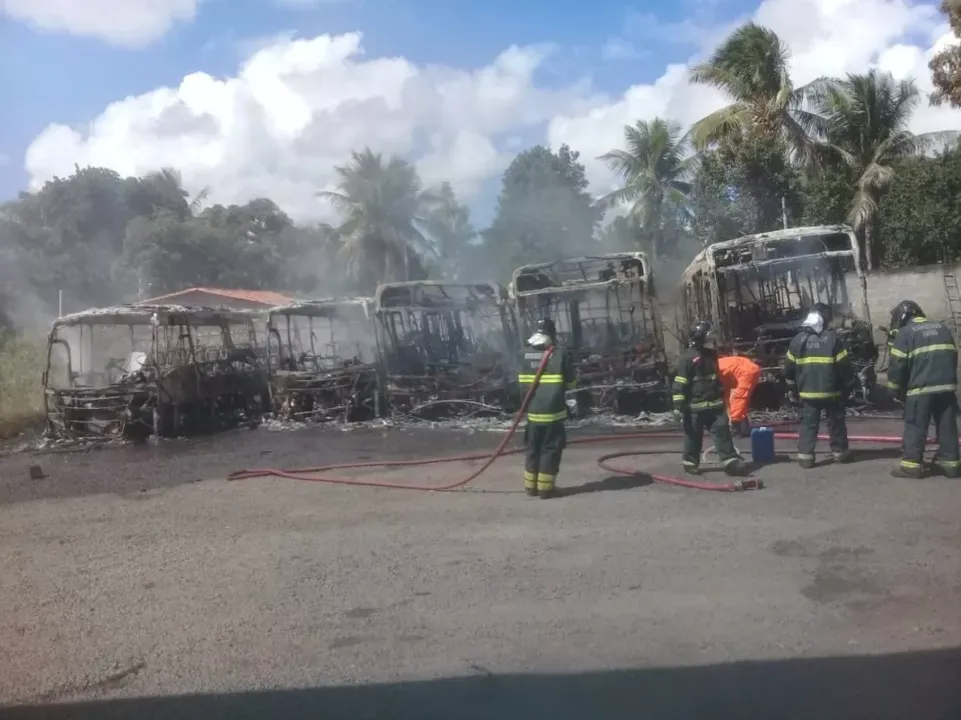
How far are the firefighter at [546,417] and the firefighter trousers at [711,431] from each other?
4.42 ft

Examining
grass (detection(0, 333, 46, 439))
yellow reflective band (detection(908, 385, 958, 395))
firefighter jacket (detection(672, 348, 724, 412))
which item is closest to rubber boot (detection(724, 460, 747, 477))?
firefighter jacket (detection(672, 348, 724, 412))

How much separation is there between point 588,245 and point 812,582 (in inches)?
1035

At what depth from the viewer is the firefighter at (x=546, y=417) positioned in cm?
804

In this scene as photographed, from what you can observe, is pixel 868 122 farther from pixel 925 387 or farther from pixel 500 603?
pixel 500 603

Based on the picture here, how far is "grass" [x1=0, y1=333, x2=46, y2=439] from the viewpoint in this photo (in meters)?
16.4

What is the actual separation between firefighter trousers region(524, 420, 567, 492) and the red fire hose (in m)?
0.27

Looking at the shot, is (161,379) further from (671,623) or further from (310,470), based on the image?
(671,623)

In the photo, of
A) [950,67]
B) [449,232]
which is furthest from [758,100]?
[449,232]

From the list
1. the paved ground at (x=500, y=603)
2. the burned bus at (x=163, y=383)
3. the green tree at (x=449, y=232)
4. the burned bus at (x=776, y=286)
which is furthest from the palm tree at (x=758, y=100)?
the paved ground at (x=500, y=603)

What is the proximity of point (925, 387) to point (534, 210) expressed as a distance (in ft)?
64.9

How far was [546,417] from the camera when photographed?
8023 mm

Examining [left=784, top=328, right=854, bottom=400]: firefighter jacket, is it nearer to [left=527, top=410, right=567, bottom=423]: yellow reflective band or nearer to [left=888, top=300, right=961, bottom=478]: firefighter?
[left=888, top=300, right=961, bottom=478]: firefighter

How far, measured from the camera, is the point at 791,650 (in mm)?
4410

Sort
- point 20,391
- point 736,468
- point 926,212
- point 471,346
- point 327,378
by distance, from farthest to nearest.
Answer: point 926,212
point 20,391
point 471,346
point 327,378
point 736,468
